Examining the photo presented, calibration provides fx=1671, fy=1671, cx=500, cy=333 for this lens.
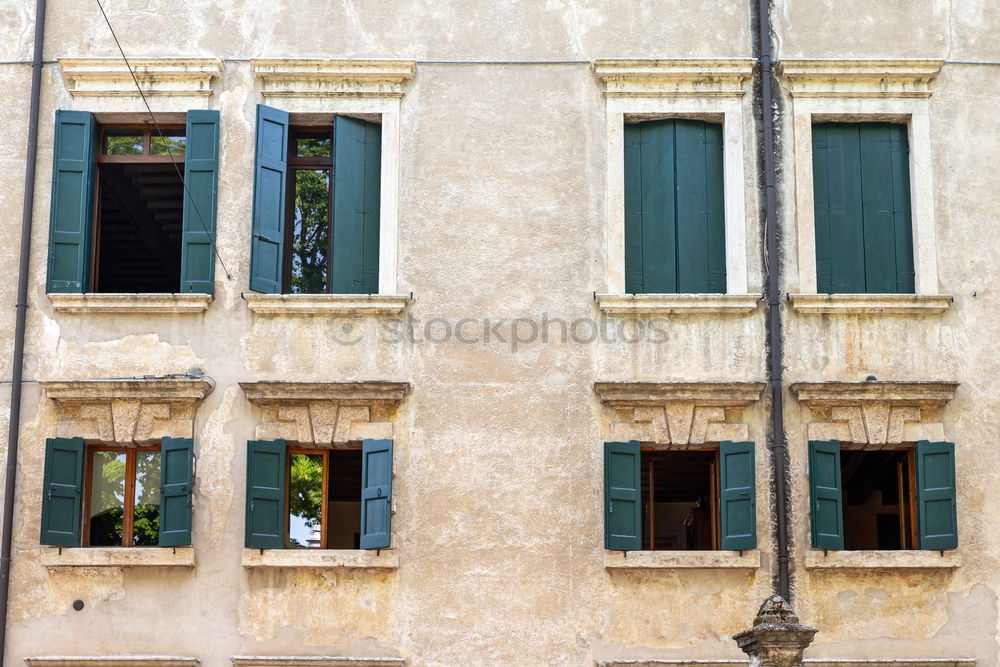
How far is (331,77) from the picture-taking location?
1803 cm

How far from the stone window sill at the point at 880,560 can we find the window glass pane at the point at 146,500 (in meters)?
6.67

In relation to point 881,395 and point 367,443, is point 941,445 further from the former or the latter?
point 367,443

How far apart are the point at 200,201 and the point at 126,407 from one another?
2322 millimetres

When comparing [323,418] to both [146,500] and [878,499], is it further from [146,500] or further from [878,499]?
[878,499]

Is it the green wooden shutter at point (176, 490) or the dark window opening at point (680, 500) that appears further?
the dark window opening at point (680, 500)

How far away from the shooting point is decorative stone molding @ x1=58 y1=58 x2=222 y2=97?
18.0 m

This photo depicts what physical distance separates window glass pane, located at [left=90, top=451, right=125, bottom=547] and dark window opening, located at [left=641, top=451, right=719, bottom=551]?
214 inches

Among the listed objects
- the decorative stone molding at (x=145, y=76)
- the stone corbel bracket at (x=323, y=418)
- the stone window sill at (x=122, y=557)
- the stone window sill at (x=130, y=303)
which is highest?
the decorative stone molding at (x=145, y=76)

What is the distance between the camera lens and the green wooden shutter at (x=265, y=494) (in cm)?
1686

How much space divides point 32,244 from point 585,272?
587cm

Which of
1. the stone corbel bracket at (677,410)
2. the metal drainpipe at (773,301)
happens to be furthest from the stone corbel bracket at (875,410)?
the stone corbel bracket at (677,410)

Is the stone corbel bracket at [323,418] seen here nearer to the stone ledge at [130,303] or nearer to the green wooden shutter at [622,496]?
the stone ledge at [130,303]

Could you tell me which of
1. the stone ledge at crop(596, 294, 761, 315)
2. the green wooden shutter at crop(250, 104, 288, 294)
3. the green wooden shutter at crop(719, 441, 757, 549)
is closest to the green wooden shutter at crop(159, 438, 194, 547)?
the green wooden shutter at crop(250, 104, 288, 294)

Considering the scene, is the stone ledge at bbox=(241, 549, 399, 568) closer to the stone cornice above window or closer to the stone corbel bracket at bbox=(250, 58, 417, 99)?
the stone corbel bracket at bbox=(250, 58, 417, 99)
